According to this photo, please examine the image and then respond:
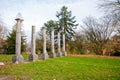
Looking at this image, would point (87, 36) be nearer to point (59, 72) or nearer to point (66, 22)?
point (66, 22)

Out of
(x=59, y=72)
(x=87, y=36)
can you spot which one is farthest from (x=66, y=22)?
(x=59, y=72)

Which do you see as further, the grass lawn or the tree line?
the tree line

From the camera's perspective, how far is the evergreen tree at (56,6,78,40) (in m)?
48.4

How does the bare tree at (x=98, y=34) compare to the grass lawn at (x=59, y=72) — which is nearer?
the grass lawn at (x=59, y=72)

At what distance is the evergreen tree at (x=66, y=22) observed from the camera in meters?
48.4

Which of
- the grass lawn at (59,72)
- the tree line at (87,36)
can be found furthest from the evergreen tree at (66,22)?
the grass lawn at (59,72)

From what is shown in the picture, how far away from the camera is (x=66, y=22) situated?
49156mm

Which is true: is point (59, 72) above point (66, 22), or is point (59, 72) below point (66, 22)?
below

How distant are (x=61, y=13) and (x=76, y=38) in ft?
27.6

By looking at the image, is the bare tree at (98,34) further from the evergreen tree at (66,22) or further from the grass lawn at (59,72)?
Result: the grass lawn at (59,72)

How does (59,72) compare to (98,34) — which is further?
(98,34)

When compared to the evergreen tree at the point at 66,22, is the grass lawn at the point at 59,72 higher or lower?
lower

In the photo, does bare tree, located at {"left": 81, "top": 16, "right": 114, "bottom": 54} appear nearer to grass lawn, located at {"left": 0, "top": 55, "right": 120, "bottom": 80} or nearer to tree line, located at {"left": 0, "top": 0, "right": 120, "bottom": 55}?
tree line, located at {"left": 0, "top": 0, "right": 120, "bottom": 55}

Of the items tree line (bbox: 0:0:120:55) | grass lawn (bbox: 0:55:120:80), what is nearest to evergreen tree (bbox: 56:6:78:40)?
tree line (bbox: 0:0:120:55)
